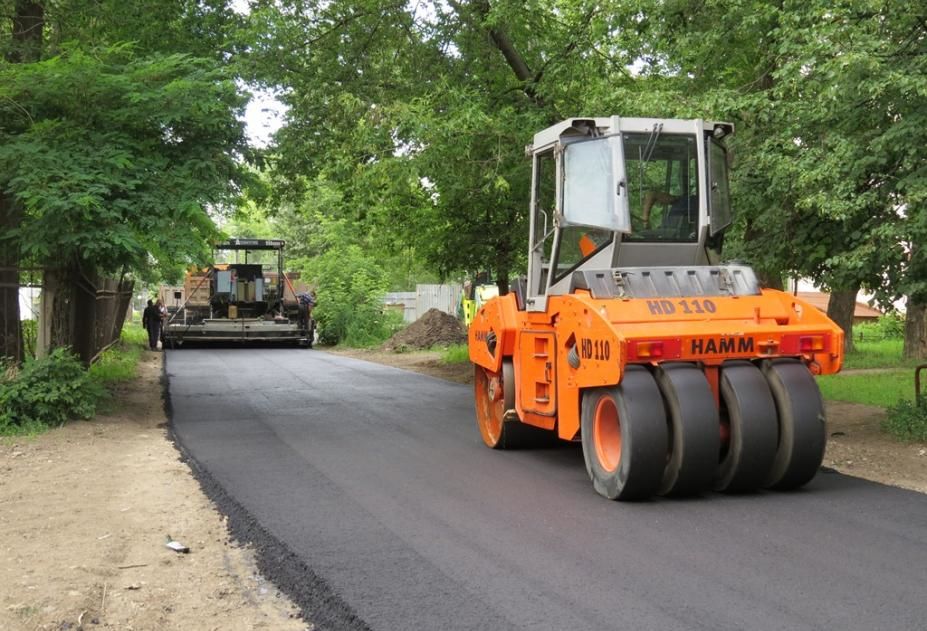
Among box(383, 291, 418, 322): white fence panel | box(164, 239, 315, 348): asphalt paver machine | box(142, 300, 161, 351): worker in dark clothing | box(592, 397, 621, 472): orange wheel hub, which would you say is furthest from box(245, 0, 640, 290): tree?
box(383, 291, 418, 322): white fence panel

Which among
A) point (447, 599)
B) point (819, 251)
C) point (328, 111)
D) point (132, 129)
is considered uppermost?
point (328, 111)

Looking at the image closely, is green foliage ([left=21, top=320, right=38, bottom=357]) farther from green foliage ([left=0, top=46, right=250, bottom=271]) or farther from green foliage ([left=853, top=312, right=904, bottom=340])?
green foliage ([left=853, top=312, right=904, bottom=340])

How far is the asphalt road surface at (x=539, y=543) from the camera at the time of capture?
490 centimetres

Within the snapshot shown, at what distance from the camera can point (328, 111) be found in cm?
1605

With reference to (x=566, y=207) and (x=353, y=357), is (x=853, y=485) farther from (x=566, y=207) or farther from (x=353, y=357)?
(x=353, y=357)

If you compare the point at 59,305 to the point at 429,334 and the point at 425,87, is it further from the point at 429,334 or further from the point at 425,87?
the point at 429,334

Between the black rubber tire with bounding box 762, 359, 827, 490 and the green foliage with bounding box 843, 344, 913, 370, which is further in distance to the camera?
the green foliage with bounding box 843, 344, 913, 370

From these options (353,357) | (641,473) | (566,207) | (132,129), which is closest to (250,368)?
(353,357)

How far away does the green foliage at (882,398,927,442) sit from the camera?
9.95 m

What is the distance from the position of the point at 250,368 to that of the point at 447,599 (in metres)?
16.6

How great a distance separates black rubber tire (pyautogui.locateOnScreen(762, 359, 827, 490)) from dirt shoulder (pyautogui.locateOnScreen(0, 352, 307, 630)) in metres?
3.99

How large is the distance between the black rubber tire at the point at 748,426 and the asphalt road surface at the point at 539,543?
0.21m

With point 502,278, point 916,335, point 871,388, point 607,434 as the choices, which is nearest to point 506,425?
point 607,434

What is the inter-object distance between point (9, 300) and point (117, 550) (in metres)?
7.77
